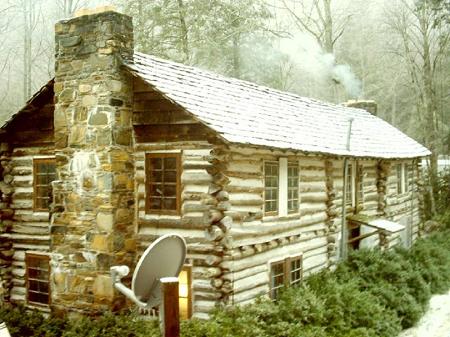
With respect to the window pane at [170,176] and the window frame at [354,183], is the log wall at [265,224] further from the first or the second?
the window frame at [354,183]

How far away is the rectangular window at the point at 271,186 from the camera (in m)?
11.1

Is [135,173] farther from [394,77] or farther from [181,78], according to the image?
[394,77]

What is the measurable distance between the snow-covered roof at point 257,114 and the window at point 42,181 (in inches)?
144

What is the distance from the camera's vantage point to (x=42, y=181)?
40.2 feet

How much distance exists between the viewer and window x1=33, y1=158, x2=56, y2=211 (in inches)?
476

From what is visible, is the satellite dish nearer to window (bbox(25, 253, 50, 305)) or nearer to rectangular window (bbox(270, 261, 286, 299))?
rectangular window (bbox(270, 261, 286, 299))

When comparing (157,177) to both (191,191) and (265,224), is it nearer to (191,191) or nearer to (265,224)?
(191,191)

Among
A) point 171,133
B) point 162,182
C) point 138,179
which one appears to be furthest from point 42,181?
point 171,133

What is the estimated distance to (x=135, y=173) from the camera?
10.4 metres

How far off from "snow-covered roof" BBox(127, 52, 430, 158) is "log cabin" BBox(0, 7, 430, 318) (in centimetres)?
6

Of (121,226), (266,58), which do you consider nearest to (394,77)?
(266,58)

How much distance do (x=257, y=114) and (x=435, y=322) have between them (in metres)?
7.29

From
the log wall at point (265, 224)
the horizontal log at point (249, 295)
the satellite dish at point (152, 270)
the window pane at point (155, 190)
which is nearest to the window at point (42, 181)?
the window pane at point (155, 190)

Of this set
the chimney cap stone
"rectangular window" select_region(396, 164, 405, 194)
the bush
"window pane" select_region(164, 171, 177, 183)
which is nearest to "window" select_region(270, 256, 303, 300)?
the bush
